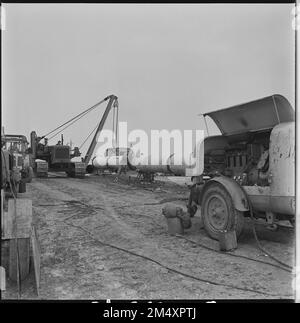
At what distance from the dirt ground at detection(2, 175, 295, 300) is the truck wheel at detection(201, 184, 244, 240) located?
0.21 metres

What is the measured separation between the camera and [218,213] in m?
5.16

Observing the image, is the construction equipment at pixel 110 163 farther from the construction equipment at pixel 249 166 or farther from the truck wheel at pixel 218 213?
the truck wheel at pixel 218 213

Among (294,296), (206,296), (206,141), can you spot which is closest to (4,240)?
(206,296)

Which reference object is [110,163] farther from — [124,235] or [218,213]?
[218,213]

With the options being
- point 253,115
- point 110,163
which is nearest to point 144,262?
point 253,115

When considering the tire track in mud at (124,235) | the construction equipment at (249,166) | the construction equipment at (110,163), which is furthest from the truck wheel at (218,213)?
the construction equipment at (110,163)

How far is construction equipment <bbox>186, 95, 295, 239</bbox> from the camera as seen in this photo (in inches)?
168

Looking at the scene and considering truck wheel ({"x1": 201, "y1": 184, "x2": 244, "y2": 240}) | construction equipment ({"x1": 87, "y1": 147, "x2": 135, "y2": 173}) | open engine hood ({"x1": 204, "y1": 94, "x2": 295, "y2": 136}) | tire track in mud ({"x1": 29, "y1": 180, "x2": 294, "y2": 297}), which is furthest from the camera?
construction equipment ({"x1": 87, "y1": 147, "x2": 135, "y2": 173})

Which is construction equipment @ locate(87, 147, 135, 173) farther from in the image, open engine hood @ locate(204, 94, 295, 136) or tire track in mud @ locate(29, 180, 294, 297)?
open engine hood @ locate(204, 94, 295, 136)

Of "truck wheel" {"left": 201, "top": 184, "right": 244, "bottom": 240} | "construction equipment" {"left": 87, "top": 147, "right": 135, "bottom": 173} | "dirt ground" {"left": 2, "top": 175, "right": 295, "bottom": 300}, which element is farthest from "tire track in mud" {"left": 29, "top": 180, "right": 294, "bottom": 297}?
"construction equipment" {"left": 87, "top": 147, "right": 135, "bottom": 173}

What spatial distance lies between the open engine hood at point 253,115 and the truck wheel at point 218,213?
0.85 meters

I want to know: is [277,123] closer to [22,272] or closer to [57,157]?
[22,272]

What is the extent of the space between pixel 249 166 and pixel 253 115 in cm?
84

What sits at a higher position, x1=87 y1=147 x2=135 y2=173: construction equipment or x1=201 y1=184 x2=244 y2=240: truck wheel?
x1=87 y1=147 x2=135 y2=173: construction equipment
